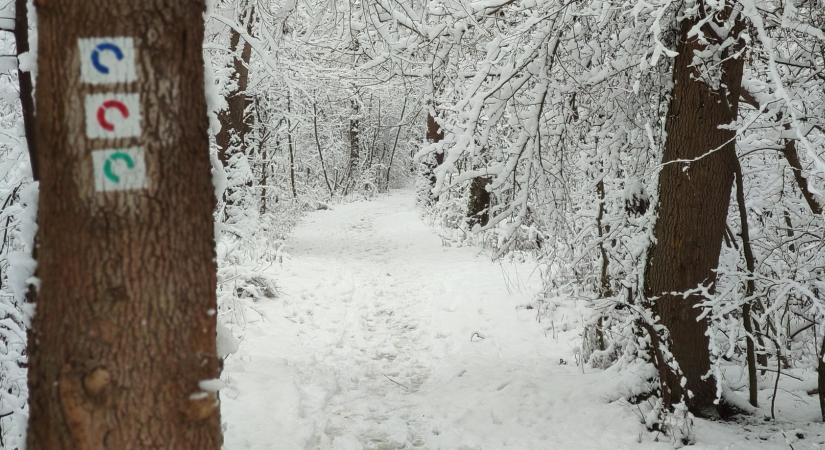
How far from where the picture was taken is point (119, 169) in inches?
67.4

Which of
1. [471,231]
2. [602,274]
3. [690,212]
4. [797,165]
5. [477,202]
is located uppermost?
[797,165]

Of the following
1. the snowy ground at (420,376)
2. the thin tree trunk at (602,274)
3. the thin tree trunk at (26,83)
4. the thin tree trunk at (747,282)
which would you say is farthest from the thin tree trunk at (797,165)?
the thin tree trunk at (26,83)

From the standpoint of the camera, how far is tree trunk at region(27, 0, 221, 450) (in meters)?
1.69

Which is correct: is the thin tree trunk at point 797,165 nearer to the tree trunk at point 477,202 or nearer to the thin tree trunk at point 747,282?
the thin tree trunk at point 747,282

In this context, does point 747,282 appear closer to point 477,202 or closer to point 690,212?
point 690,212

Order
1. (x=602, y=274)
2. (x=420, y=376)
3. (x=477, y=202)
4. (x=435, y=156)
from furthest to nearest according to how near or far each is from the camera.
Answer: (x=435, y=156) < (x=477, y=202) < (x=420, y=376) < (x=602, y=274)

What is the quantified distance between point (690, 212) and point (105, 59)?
398 cm

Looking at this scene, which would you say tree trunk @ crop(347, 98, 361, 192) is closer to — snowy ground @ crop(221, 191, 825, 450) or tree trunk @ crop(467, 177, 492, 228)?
tree trunk @ crop(467, 177, 492, 228)

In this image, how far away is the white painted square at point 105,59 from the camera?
170cm

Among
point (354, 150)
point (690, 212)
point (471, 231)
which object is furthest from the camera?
point (354, 150)

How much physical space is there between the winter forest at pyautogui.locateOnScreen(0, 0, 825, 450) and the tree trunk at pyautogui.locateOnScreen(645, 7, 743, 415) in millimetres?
16

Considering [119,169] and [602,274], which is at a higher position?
[119,169]

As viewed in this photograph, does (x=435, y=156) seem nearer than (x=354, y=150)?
Yes

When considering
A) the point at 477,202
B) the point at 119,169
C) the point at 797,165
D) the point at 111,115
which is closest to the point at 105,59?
the point at 111,115
